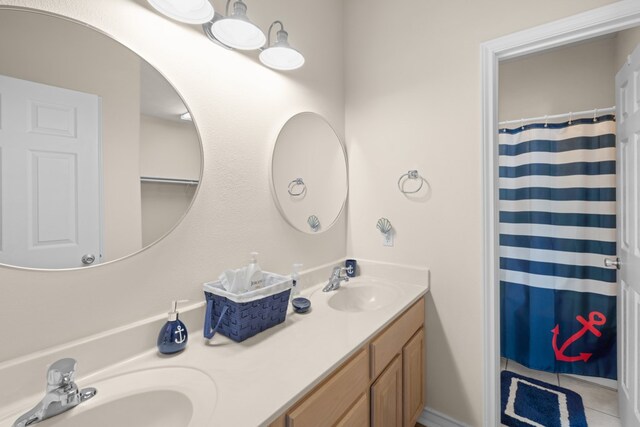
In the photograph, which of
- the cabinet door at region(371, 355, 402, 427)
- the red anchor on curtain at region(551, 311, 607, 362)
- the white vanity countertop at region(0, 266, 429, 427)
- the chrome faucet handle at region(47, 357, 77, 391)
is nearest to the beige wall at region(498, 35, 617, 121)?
the red anchor on curtain at region(551, 311, 607, 362)

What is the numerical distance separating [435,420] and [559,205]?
1.71 m

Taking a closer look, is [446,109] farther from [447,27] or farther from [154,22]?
[154,22]

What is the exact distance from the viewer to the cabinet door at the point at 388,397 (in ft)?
3.81

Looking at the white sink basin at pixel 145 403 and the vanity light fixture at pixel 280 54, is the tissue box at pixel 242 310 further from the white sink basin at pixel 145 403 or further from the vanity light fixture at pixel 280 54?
the vanity light fixture at pixel 280 54

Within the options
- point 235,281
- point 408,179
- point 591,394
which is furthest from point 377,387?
point 591,394

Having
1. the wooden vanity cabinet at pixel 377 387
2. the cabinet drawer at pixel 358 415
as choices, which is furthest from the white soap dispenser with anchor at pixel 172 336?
the cabinet drawer at pixel 358 415

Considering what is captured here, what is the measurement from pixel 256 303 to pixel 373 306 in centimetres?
82

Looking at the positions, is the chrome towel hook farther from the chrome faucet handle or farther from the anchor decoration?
the chrome faucet handle

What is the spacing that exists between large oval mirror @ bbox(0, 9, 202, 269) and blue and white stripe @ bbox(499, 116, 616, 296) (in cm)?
238

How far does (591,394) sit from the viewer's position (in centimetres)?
196

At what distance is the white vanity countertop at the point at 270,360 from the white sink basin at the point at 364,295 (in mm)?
299

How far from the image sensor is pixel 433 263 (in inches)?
65.2

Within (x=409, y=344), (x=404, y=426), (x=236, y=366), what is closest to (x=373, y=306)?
(x=409, y=344)

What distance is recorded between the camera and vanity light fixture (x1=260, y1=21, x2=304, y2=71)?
1.30 m
